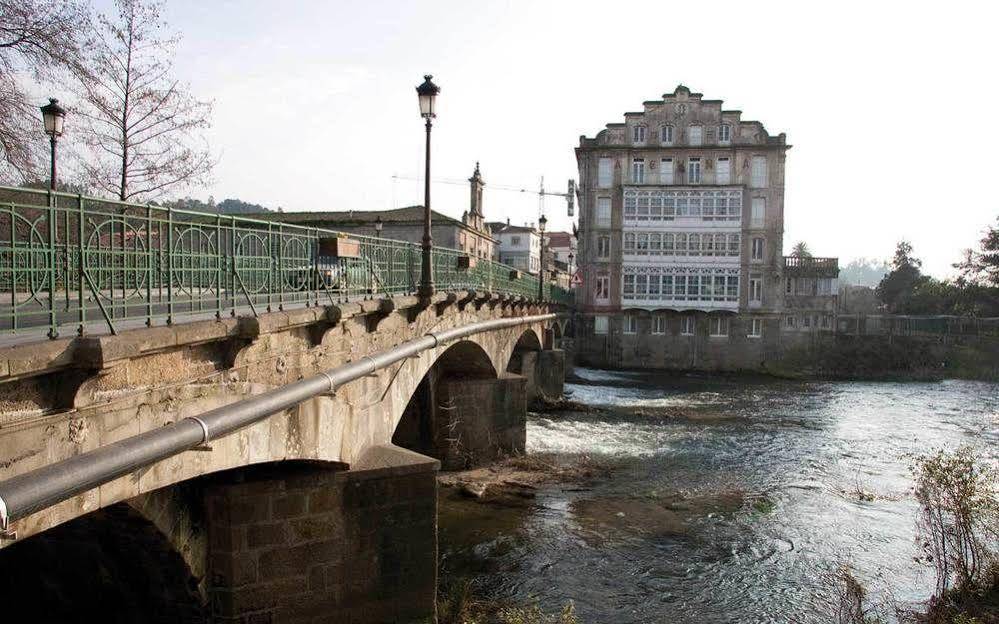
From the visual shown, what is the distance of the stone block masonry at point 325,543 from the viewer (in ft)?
28.4

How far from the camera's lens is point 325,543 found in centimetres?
931

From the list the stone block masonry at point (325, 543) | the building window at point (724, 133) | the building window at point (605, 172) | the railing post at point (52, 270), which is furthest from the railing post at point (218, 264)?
the building window at point (724, 133)

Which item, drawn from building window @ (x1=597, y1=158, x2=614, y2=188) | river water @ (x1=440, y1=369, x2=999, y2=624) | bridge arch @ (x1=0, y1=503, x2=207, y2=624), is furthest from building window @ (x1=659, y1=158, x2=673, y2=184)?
bridge arch @ (x1=0, y1=503, x2=207, y2=624)

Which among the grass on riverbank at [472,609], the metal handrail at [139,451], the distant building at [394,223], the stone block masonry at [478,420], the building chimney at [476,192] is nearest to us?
the metal handrail at [139,451]

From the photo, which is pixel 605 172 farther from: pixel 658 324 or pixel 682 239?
pixel 658 324

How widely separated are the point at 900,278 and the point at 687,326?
102 ft

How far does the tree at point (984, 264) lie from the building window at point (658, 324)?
2538 centimetres

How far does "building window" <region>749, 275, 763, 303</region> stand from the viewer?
49312mm

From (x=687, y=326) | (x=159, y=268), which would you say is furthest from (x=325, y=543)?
(x=687, y=326)

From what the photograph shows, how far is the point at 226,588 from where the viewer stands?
8.60 meters

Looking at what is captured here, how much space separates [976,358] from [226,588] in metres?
53.3

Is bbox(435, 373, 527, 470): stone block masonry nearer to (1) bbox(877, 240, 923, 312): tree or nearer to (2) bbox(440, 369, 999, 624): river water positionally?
(2) bbox(440, 369, 999, 624): river water

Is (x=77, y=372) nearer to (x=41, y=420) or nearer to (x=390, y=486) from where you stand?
(x=41, y=420)

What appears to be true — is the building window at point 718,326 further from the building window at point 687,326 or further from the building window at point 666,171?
the building window at point 666,171
